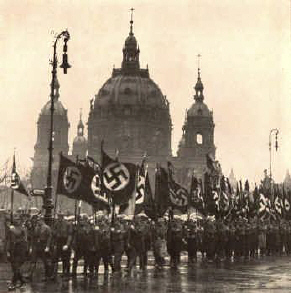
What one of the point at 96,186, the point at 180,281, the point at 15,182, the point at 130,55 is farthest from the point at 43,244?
the point at 130,55

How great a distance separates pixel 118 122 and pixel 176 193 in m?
99.7

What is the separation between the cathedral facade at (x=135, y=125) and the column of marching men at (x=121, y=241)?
9266cm

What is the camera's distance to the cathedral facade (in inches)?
5032

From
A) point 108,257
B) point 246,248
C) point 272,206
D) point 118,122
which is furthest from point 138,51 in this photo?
point 108,257

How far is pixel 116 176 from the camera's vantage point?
24.1 m

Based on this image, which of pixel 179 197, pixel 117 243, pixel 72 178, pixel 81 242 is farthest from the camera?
pixel 179 197

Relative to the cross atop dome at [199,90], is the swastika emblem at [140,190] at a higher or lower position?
lower

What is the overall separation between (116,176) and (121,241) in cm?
272

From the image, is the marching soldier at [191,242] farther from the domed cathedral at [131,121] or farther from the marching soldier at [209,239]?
the domed cathedral at [131,121]

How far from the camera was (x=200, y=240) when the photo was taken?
94.9 feet

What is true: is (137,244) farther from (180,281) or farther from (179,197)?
(179,197)

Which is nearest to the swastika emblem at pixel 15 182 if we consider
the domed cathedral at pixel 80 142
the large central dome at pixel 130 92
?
the large central dome at pixel 130 92

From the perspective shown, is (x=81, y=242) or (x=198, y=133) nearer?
(x=81, y=242)

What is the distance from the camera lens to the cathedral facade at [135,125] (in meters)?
128
